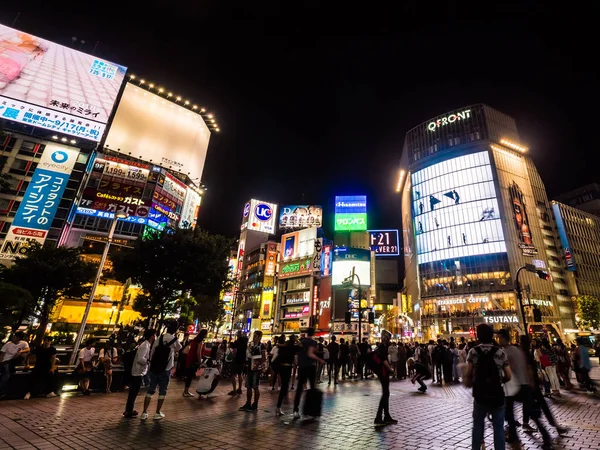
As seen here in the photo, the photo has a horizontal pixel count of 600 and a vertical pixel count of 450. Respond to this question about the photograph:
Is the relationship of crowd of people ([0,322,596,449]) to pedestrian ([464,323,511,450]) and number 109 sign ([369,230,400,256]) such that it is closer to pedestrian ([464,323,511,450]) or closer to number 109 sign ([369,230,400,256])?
pedestrian ([464,323,511,450])

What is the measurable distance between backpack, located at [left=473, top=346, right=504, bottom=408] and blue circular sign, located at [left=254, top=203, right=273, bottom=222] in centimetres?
8596

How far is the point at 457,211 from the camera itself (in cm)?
7131

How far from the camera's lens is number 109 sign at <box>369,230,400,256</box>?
9194cm

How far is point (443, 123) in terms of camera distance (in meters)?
79.8

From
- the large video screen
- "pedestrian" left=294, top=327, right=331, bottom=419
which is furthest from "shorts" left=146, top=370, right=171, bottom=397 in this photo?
the large video screen

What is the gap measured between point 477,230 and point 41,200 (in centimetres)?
7618

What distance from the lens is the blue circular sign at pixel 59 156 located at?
43162mm

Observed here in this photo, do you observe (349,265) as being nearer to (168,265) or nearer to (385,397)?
(168,265)

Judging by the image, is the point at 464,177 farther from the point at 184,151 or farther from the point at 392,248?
the point at 184,151

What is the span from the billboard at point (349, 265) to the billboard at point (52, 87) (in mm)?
44045

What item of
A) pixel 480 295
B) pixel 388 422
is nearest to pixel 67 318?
pixel 388 422

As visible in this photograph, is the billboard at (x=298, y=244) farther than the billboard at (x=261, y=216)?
No

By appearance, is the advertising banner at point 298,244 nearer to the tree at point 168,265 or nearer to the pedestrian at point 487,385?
the tree at point 168,265

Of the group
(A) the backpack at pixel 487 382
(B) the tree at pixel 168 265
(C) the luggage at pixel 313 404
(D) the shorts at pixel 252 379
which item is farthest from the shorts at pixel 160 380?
(B) the tree at pixel 168 265
